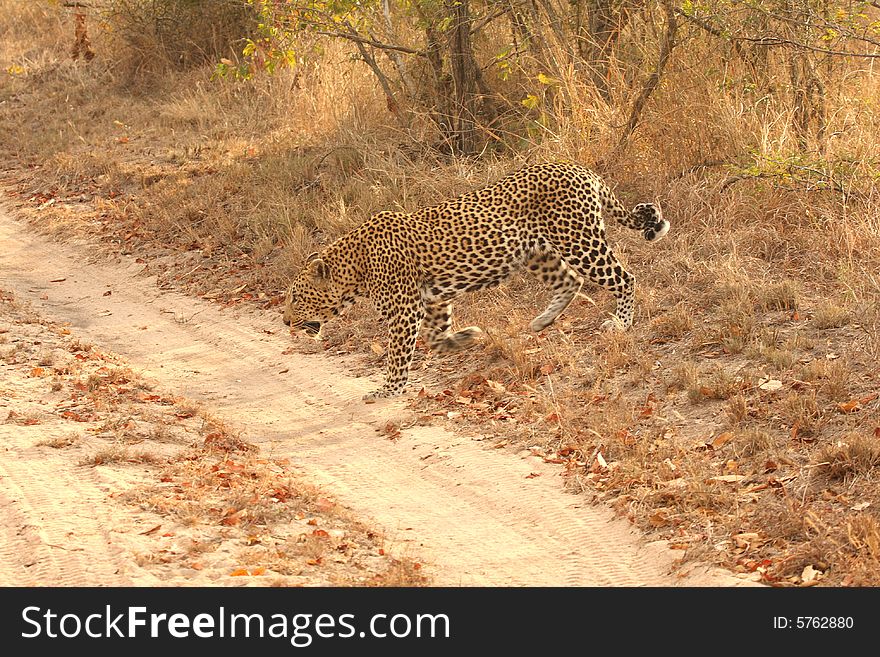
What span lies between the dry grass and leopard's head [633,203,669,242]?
0.53 m

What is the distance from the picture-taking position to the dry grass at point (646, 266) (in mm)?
6387

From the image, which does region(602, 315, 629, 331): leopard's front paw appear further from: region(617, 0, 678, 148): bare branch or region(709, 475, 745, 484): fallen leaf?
region(617, 0, 678, 148): bare branch

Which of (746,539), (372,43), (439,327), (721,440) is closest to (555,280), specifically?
(439,327)

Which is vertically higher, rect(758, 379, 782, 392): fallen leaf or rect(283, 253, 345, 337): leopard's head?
Answer: rect(283, 253, 345, 337): leopard's head

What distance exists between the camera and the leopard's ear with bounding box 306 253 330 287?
8.70m

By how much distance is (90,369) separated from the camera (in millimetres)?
9188

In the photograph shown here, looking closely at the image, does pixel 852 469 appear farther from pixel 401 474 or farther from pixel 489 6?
pixel 489 6

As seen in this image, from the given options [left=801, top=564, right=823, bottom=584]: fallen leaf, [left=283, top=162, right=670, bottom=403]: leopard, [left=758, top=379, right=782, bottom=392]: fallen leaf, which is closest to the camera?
[left=801, top=564, right=823, bottom=584]: fallen leaf

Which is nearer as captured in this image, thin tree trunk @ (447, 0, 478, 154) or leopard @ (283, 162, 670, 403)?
leopard @ (283, 162, 670, 403)

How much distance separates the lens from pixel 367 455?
7.63 metres

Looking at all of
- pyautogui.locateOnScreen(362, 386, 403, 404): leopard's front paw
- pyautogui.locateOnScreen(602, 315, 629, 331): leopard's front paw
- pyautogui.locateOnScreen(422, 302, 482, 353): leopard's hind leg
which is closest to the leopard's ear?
pyautogui.locateOnScreen(422, 302, 482, 353): leopard's hind leg

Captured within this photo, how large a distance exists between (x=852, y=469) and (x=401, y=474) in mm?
2785

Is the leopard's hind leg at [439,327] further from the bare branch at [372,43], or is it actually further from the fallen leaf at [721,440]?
the bare branch at [372,43]
